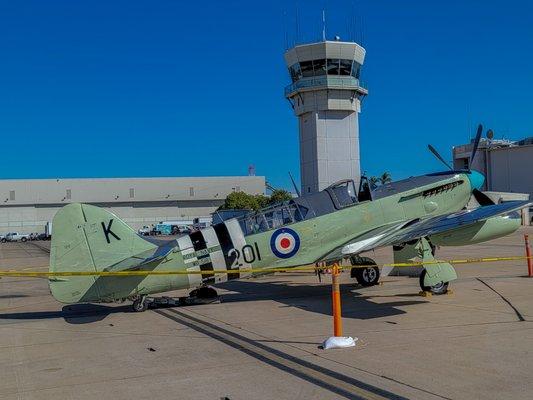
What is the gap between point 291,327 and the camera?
9406mm

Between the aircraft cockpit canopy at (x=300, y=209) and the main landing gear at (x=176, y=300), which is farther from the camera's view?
the aircraft cockpit canopy at (x=300, y=209)

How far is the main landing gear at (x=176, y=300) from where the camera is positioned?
11.7 m

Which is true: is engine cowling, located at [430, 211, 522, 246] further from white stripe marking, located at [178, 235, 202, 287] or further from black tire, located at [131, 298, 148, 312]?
→ black tire, located at [131, 298, 148, 312]

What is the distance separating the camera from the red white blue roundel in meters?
12.1

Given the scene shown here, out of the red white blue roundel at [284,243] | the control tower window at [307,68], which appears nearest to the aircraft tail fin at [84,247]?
the red white blue roundel at [284,243]

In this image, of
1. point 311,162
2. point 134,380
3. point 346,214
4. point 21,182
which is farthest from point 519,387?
point 21,182

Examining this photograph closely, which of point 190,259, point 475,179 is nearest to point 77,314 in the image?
point 190,259

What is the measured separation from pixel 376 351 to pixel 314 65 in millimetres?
60302

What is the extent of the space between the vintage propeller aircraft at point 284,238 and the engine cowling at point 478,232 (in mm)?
25

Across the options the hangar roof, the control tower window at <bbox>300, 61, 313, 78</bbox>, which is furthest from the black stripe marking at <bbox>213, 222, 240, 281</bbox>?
the hangar roof

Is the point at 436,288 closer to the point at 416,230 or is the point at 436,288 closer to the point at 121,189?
the point at 416,230

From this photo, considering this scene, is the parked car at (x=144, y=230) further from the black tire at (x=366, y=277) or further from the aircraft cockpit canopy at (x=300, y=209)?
the aircraft cockpit canopy at (x=300, y=209)

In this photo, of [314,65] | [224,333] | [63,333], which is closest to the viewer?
[224,333]

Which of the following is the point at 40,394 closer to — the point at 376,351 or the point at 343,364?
the point at 343,364
